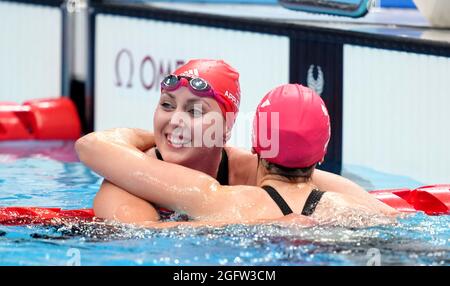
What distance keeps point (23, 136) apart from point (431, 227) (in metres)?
4.15

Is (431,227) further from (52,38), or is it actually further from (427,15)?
(52,38)

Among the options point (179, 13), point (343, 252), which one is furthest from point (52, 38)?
point (343, 252)

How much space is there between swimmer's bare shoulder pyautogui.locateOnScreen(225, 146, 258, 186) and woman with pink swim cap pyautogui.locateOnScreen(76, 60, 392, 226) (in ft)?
0.53

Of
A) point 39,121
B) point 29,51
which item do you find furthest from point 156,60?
point 29,51

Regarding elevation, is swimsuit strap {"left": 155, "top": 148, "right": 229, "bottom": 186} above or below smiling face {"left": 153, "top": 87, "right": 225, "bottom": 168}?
below

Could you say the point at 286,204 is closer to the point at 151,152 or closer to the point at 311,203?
the point at 311,203

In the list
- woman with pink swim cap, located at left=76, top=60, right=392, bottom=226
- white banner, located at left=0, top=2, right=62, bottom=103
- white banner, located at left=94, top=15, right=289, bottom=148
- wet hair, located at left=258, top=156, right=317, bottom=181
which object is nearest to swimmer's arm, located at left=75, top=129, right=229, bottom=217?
woman with pink swim cap, located at left=76, top=60, right=392, bottom=226

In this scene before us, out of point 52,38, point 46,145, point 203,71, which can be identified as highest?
point 203,71

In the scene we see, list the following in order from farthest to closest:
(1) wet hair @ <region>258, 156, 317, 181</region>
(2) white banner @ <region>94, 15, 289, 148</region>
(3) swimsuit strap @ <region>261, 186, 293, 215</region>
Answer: (2) white banner @ <region>94, 15, 289, 148</region> < (1) wet hair @ <region>258, 156, 317, 181</region> < (3) swimsuit strap @ <region>261, 186, 293, 215</region>

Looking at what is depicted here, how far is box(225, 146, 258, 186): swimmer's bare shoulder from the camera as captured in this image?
4.82 meters

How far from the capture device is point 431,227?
443cm

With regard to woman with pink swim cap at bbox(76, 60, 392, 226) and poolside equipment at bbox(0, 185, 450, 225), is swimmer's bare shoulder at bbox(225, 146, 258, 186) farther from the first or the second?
poolside equipment at bbox(0, 185, 450, 225)

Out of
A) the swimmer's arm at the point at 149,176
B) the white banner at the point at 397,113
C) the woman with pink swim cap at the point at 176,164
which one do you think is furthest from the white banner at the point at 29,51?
the swimmer's arm at the point at 149,176

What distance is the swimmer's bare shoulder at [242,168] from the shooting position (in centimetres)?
482
